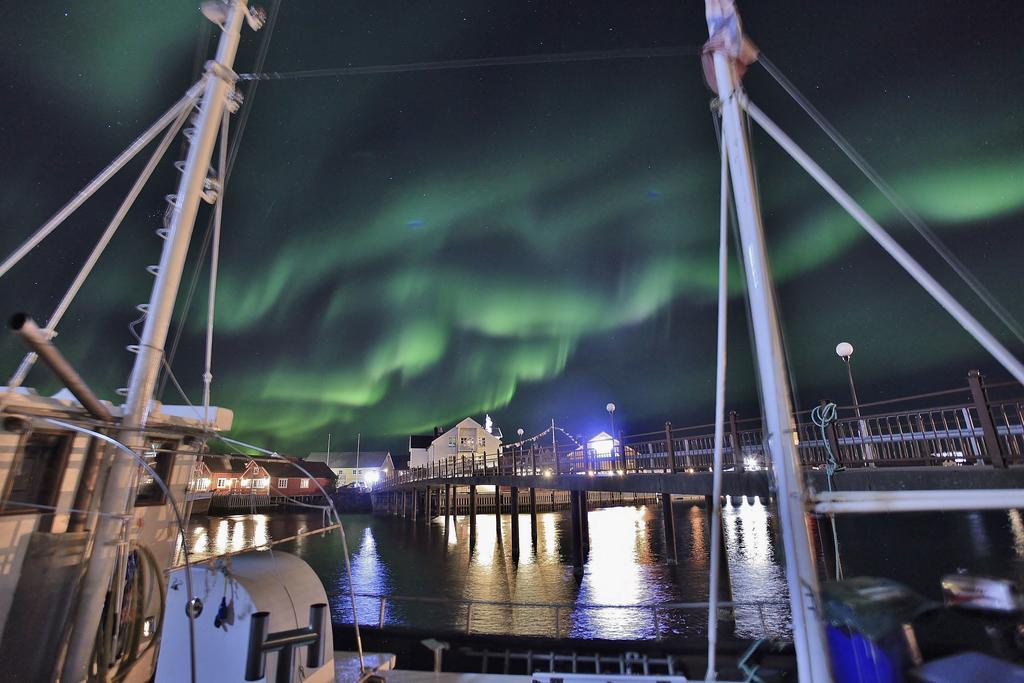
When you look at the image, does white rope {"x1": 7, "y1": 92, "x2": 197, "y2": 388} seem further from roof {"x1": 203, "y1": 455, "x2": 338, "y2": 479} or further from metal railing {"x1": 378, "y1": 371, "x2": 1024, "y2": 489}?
roof {"x1": 203, "y1": 455, "x2": 338, "y2": 479}

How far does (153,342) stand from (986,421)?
49.8ft

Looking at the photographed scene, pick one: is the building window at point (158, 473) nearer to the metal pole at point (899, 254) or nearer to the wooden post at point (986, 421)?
the metal pole at point (899, 254)

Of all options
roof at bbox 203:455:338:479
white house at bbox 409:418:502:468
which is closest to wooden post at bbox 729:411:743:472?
A: roof at bbox 203:455:338:479

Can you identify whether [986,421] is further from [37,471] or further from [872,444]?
[37,471]

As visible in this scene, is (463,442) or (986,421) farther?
(463,442)

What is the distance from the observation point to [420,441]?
109m

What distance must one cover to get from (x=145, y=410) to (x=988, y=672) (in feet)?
31.2

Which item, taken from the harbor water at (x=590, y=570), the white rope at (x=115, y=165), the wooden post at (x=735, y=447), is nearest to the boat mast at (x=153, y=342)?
the white rope at (x=115, y=165)

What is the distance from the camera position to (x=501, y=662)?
550 inches

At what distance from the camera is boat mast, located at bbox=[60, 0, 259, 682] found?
19.5 ft

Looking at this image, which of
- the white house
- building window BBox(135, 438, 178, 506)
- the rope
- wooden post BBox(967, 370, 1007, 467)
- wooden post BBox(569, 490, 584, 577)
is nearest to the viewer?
the rope

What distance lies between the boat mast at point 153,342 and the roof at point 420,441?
10304cm

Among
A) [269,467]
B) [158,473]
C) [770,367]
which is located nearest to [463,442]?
[269,467]

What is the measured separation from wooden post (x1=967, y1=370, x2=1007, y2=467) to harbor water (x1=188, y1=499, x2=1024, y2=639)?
3.74 meters
